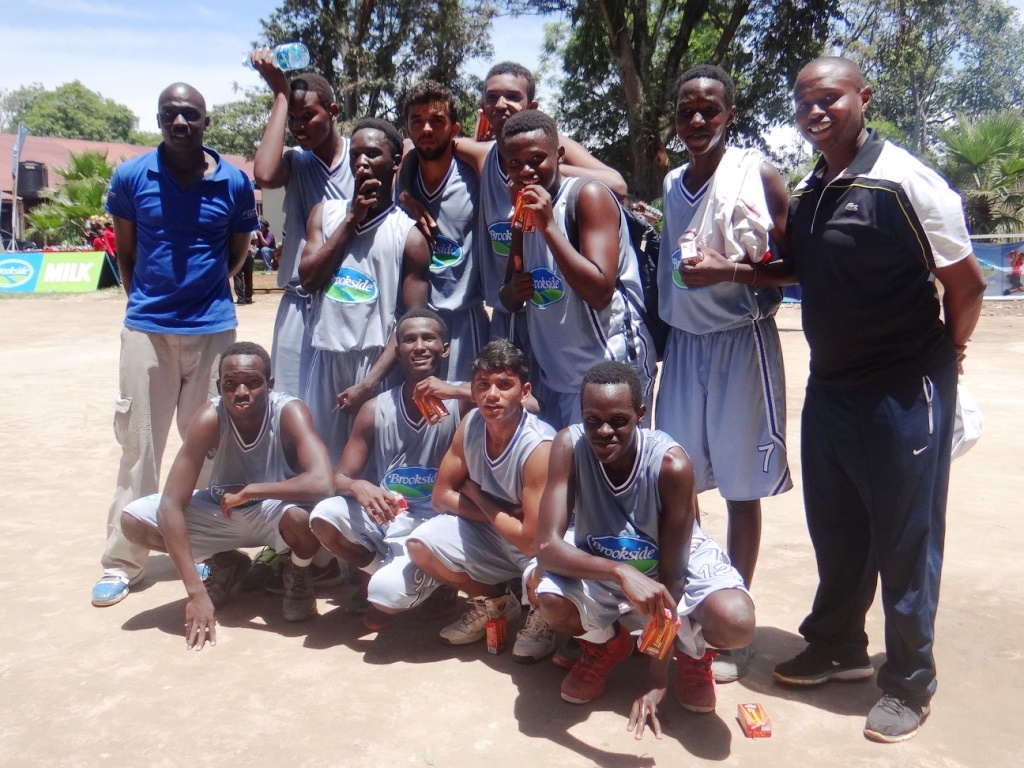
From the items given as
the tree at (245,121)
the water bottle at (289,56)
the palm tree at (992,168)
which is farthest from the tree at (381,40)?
the water bottle at (289,56)

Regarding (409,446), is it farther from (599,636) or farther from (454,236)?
(599,636)

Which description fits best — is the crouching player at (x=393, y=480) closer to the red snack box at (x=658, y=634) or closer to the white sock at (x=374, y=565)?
the white sock at (x=374, y=565)

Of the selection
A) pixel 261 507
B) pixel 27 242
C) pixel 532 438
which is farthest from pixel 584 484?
pixel 27 242

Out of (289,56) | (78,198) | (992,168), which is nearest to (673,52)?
(992,168)

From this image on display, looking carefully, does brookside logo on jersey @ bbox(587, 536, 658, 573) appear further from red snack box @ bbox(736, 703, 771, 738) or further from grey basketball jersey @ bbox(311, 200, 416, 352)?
grey basketball jersey @ bbox(311, 200, 416, 352)

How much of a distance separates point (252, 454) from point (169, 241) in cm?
115

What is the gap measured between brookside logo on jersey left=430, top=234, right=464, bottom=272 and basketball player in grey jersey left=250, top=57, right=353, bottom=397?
55cm

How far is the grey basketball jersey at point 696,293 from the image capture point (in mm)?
3365

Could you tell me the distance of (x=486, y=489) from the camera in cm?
361

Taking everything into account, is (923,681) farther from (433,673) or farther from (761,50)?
(761,50)

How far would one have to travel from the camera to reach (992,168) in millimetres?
18750

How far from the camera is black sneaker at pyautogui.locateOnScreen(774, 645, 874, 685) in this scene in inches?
130

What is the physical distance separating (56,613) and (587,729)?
2.46 metres

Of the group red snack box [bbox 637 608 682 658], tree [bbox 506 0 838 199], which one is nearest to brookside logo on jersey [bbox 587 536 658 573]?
red snack box [bbox 637 608 682 658]
